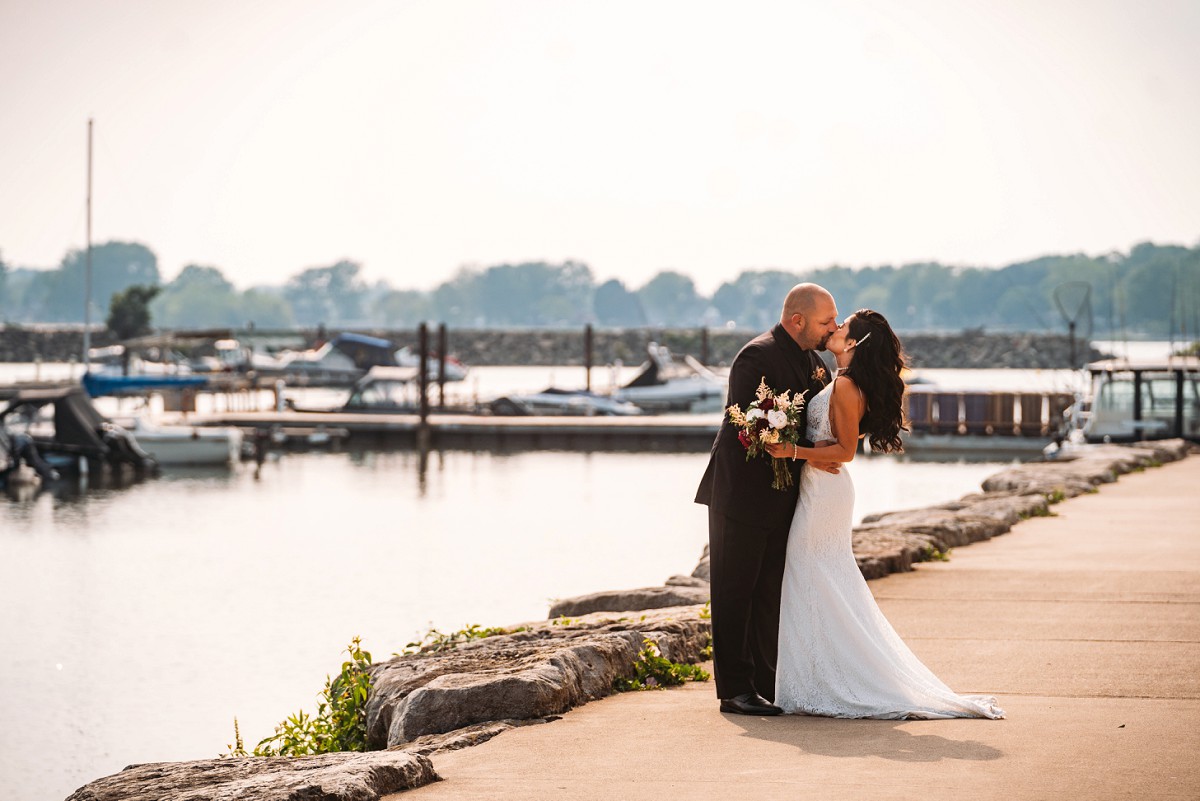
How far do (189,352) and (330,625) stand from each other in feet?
356

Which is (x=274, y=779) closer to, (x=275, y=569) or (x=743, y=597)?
(x=743, y=597)

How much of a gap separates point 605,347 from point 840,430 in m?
141

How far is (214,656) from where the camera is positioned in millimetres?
17969

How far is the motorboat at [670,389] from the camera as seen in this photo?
5966 cm

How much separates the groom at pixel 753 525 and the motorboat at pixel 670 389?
167 ft

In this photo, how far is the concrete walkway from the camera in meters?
5.72

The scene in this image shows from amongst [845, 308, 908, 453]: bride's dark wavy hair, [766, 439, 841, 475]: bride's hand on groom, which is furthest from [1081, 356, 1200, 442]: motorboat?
[766, 439, 841, 475]: bride's hand on groom

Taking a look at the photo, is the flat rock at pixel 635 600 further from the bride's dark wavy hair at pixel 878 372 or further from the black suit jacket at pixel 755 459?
the bride's dark wavy hair at pixel 878 372

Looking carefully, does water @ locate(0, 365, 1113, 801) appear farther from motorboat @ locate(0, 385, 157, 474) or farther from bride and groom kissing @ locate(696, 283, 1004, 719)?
bride and groom kissing @ locate(696, 283, 1004, 719)

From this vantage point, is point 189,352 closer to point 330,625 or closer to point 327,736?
point 330,625

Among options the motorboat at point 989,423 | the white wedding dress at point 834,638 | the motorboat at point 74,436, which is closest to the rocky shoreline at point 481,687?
the white wedding dress at point 834,638

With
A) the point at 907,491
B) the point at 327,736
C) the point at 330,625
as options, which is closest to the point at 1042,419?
the point at 907,491

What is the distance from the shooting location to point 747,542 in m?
7.25

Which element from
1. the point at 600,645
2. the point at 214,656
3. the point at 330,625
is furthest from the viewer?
the point at 330,625
